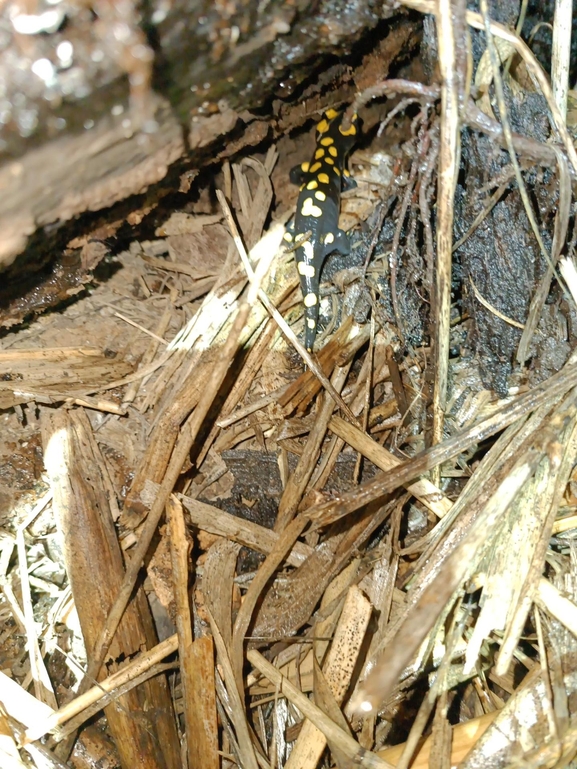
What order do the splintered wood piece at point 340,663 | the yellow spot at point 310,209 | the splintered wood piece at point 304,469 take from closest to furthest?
1. the splintered wood piece at point 340,663
2. the splintered wood piece at point 304,469
3. the yellow spot at point 310,209

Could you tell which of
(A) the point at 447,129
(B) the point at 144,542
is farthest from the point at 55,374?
(A) the point at 447,129

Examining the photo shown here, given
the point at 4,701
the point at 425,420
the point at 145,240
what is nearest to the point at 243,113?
the point at 145,240

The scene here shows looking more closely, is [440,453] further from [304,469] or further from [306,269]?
[306,269]

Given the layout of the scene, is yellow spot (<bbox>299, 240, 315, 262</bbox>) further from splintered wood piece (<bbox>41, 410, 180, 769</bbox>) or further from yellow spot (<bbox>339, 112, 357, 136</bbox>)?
splintered wood piece (<bbox>41, 410, 180, 769</bbox>)

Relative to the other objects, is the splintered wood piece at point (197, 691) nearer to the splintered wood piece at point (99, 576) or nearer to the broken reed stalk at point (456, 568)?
the splintered wood piece at point (99, 576)

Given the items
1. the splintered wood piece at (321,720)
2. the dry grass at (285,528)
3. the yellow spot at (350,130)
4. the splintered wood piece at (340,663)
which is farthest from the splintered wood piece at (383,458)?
the yellow spot at (350,130)

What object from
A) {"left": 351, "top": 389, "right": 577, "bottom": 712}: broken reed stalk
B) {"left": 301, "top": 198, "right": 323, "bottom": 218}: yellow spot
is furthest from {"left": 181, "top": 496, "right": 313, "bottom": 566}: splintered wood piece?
A: {"left": 301, "top": 198, "right": 323, "bottom": 218}: yellow spot
